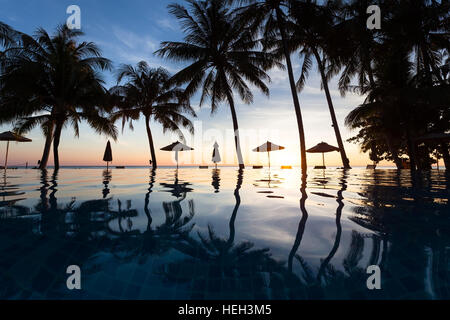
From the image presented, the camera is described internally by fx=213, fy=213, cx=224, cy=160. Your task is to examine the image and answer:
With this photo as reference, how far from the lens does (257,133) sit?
1822 cm

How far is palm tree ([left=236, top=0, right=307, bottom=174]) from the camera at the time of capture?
11.4m

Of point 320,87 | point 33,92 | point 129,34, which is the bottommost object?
point 33,92

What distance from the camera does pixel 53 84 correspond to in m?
13.6

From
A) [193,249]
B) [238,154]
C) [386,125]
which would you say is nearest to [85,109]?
[238,154]

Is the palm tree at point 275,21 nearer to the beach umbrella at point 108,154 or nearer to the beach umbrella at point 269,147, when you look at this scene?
the beach umbrella at point 269,147

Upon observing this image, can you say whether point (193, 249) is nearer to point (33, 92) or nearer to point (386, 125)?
point (33, 92)

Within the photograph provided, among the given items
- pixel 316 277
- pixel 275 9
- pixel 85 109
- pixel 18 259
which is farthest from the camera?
pixel 85 109

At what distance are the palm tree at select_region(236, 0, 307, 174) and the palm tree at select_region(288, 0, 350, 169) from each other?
77 cm

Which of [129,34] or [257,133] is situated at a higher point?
[129,34]

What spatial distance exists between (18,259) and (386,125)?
18546 mm

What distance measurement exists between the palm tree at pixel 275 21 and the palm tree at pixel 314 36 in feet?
2.53


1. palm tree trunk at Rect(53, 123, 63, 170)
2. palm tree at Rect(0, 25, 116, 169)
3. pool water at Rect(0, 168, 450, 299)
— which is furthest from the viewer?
palm tree trunk at Rect(53, 123, 63, 170)

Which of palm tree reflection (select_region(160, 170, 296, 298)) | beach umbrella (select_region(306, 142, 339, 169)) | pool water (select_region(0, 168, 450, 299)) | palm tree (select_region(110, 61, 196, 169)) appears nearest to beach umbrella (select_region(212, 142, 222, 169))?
palm tree (select_region(110, 61, 196, 169))

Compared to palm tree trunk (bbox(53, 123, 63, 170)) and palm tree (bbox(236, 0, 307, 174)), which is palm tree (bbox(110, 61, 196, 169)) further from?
palm tree (bbox(236, 0, 307, 174))
